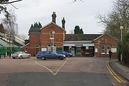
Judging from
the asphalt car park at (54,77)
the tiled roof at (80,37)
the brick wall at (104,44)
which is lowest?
the asphalt car park at (54,77)

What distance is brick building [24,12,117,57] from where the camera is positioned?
10431cm

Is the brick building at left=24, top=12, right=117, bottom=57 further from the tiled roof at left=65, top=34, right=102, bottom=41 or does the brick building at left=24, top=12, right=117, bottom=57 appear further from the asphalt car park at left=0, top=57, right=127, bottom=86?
the asphalt car park at left=0, top=57, right=127, bottom=86

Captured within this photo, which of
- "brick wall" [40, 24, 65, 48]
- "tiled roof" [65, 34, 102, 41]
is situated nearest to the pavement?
"brick wall" [40, 24, 65, 48]

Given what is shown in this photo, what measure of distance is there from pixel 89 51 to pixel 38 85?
8317 cm

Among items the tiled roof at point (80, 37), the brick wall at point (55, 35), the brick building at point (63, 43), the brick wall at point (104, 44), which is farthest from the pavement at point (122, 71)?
the tiled roof at point (80, 37)

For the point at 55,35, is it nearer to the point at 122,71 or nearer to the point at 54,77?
the point at 122,71

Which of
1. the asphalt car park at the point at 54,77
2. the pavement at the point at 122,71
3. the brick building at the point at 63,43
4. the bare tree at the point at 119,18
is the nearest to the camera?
the asphalt car park at the point at 54,77

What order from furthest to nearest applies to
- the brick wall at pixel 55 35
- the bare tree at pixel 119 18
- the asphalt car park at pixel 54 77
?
the brick wall at pixel 55 35 < the bare tree at pixel 119 18 < the asphalt car park at pixel 54 77

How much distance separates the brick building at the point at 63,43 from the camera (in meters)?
104

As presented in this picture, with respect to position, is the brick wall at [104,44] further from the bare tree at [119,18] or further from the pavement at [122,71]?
the pavement at [122,71]

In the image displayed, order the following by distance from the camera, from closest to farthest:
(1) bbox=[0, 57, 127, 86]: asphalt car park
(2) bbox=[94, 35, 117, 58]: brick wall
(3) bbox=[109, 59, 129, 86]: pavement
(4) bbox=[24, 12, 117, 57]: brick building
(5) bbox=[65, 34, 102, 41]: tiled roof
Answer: (1) bbox=[0, 57, 127, 86]: asphalt car park, (3) bbox=[109, 59, 129, 86]: pavement, (2) bbox=[94, 35, 117, 58]: brick wall, (4) bbox=[24, 12, 117, 57]: brick building, (5) bbox=[65, 34, 102, 41]: tiled roof

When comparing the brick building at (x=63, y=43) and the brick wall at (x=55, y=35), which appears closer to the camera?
the brick building at (x=63, y=43)

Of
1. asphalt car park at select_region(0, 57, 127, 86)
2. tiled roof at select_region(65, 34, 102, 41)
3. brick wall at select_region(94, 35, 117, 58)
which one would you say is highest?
tiled roof at select_region(65, 34, 102, 41)

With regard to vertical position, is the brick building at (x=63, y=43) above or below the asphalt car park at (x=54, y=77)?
above
